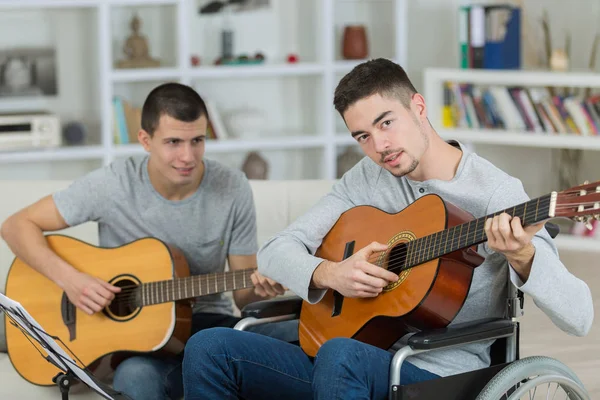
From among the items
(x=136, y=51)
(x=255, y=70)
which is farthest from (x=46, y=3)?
(x=255, y=70)

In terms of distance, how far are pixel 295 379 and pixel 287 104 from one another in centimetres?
341

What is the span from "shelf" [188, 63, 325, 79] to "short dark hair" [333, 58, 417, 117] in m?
2.91

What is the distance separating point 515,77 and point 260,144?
135 centimetres

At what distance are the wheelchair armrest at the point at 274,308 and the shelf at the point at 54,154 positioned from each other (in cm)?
269

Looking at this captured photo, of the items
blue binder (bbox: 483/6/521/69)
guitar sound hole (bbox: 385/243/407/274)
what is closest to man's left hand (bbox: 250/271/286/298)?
guitar sound hole (bbox: 385/243/407/274)

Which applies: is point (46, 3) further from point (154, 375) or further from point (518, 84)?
point (154, 375)

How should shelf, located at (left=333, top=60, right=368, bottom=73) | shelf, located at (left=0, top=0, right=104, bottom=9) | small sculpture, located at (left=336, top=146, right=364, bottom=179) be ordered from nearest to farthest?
shelf, located at (left=0, top=0, right=104, bottom=9)
shelf, located at (left=333, top=60, right=368, bottom=73)
small sculpture, located at (left=336, top=146, right=364, bottom=179)

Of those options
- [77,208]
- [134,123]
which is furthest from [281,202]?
[134,123]

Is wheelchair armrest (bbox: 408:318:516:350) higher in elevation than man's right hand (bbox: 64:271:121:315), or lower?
higher

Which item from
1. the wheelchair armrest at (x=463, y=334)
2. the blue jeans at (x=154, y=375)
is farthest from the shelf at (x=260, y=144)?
the wheelchair armrest at (x=463, y=334)

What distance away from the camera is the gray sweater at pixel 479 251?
1854 mm

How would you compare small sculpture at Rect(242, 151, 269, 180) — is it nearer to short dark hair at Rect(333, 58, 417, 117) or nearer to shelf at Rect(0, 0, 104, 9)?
shelf at Rect(0, 0, 104, 9)

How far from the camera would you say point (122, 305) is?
8.70ft

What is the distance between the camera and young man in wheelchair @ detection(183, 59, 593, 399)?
77.7 inches
